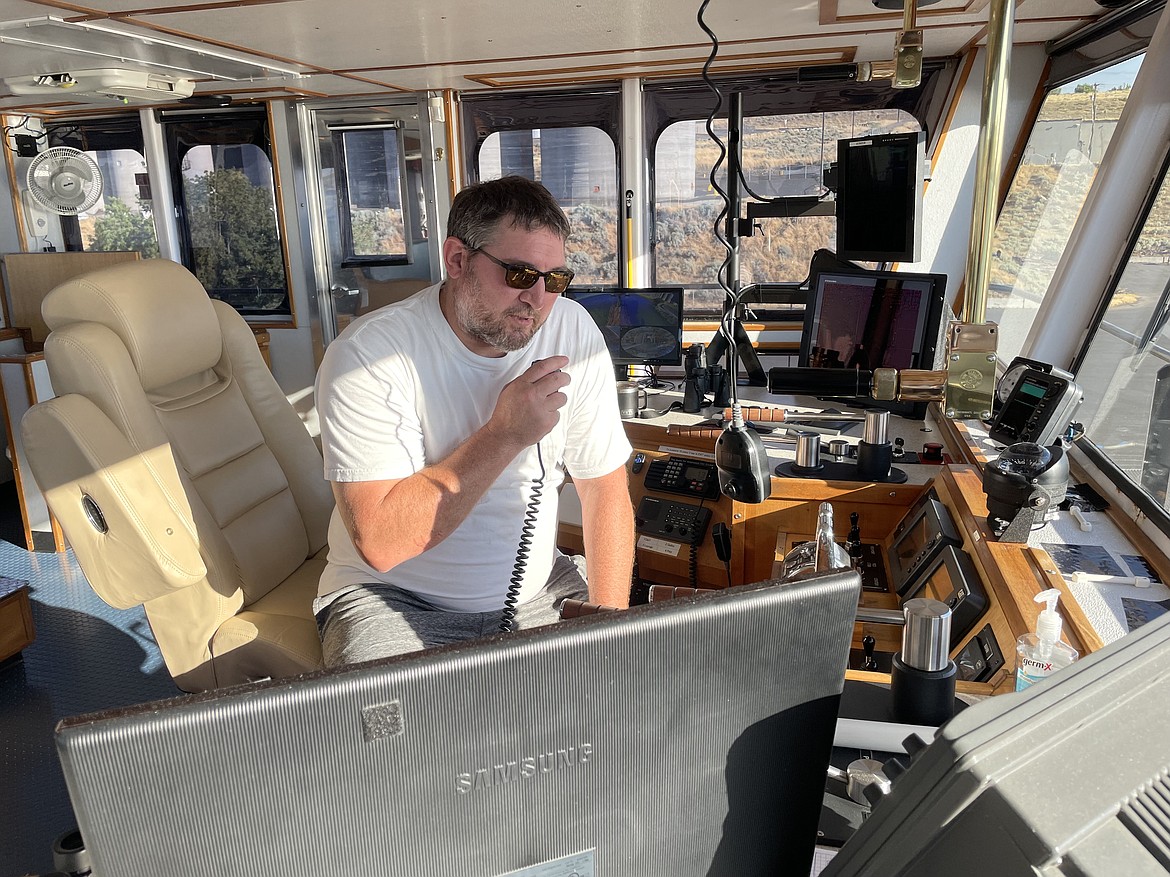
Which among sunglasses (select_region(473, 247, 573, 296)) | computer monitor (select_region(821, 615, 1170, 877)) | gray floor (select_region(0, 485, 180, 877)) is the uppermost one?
sunglasses (select_region(473, 247, 573, 296))

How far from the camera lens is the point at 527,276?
159 centimetres

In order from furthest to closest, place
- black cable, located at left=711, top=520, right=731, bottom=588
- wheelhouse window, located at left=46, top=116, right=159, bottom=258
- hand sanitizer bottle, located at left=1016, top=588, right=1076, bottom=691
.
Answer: wheelhouse window, located at left=46, top=116, right=159, bottom=258, black cable, located at left=711, top=520, right=731, bottom=588, hand sanitizer bottle, located at left=1016, top=588, right=1076, bottom=691

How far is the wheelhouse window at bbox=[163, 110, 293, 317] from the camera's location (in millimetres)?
4918

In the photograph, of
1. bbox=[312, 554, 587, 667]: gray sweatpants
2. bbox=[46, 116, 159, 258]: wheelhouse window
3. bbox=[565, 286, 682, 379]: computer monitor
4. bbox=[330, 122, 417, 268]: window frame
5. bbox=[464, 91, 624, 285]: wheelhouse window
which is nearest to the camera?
bbox=[312, 554, 587, 667]: gray sweatpants

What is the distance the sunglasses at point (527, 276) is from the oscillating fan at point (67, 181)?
3799mm

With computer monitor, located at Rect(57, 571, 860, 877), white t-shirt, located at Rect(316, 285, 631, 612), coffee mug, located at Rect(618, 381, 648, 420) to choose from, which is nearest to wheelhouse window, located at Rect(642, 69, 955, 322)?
coffee mug, located at Rect(618, 381, 648, 420)

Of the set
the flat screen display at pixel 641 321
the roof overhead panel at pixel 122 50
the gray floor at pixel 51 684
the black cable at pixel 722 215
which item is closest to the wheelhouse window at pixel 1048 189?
the flat screen display at pixel 641 321

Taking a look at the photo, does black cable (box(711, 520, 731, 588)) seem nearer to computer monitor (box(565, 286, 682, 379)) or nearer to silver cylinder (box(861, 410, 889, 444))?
silver cylinder (box(861, 410, 889, 444))

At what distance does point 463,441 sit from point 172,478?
0.72m

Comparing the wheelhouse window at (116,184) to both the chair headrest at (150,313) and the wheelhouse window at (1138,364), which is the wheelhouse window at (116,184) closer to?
the chair headrest at (150,313)

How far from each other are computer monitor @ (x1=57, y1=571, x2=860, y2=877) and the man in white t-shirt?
0.93 metres

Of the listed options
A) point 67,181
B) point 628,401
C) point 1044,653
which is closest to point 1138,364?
point 628,401

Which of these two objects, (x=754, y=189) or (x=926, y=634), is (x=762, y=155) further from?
(x=926, y=634)

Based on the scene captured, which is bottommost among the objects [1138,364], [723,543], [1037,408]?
[723,543]
